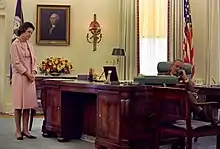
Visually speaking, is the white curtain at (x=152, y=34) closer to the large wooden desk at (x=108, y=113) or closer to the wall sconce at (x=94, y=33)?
the wall sconce at (x=94, y=33)

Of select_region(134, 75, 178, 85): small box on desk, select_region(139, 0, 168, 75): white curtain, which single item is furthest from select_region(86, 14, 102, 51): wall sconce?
select_region(134, 75, 178, 85): small box on desk

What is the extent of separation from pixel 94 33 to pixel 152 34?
4.24ft

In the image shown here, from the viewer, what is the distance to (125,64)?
865cm

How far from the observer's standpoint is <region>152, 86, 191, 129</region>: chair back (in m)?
3.74

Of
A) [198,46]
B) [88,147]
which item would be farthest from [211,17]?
[88,147]

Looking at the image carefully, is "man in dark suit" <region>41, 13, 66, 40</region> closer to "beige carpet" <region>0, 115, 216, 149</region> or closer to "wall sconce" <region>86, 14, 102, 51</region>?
"wall sconce" <region>86, 14, 102, 51</region>

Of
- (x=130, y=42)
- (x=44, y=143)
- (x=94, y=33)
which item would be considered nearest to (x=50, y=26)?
(x=94, y=33)

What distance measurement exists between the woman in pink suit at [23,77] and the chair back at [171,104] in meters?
1.87

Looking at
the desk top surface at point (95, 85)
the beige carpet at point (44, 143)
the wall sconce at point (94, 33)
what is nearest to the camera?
the desk top surface at point (95, 85)

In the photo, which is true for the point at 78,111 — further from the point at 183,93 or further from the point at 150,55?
the point at 150,55

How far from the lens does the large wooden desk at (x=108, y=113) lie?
13.8 feet

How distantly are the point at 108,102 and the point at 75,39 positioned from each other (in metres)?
4.69

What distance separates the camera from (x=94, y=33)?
8883mm

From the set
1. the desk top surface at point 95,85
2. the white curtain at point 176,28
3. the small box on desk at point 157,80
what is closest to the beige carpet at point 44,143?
the desk top surface at point 95,85
